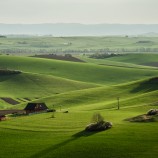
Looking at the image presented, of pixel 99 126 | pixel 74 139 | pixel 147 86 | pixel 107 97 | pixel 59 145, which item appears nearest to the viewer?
pixel 59 145

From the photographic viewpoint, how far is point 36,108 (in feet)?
388

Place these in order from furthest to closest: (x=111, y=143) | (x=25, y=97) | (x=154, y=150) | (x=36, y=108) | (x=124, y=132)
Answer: (x=25, y=97) → (x=36, y=108) → (x=124, y=132) → (x=111, y=143) → (x=154, y=150)

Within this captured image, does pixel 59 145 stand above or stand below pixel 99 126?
below

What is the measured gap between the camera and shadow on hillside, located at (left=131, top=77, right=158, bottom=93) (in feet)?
468

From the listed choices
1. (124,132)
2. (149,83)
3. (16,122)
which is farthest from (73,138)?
(149,83)

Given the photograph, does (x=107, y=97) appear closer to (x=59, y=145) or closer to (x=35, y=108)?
(x=35, y=108)

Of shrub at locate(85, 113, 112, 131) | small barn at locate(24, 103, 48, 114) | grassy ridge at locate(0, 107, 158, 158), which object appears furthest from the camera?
small barn at locate(24, 103, 48, 114)

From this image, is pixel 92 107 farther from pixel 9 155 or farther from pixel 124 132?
pixel 9 155

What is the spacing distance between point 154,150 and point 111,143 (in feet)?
24.4

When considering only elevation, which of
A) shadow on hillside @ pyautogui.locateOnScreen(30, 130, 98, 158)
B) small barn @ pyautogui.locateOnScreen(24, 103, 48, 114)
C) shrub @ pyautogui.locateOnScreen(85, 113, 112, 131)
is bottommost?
small barn @ pyautogui.locateOnScreen(24, 103, 48, 114)

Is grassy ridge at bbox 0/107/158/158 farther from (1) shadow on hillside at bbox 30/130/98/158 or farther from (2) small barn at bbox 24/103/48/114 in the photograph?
(2) small barn at bbox 24/103/48/114

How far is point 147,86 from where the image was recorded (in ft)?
481

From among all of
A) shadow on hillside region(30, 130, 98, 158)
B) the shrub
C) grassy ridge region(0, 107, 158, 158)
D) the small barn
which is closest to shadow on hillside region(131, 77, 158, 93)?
the small barn

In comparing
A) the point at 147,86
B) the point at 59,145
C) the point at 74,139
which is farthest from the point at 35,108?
the point at 59,145
